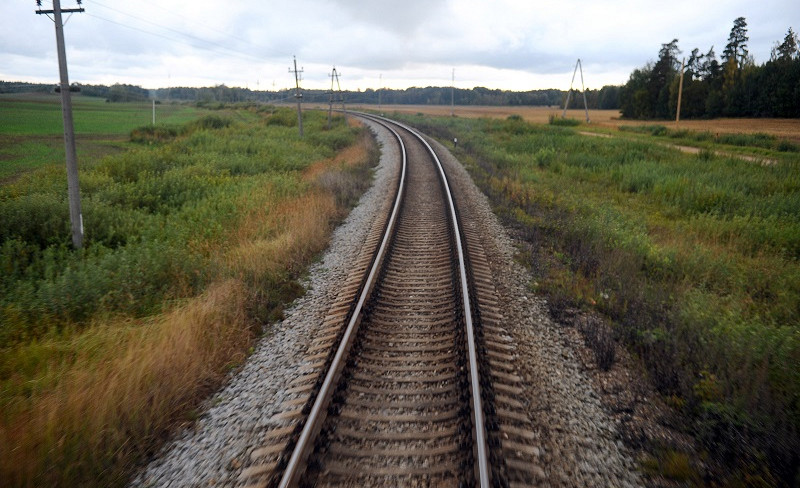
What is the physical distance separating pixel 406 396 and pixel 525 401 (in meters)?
1.26

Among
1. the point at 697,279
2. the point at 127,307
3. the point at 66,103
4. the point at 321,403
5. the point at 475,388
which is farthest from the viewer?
the point at 66,103

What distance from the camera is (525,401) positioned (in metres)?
4.52

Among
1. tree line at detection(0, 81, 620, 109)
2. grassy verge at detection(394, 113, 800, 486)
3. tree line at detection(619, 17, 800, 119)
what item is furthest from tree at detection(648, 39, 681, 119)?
grassy verge at detection(394, 113, 800, 486)

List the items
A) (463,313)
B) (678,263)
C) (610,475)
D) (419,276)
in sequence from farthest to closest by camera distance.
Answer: (678,263) → (419,276) → (463,313) → (610,475)

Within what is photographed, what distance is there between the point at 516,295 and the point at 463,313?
5.07 feet

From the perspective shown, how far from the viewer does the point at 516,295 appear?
720cm

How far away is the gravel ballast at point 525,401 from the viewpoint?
370 cm

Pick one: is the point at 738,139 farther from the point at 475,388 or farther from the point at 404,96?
the point at 404,96

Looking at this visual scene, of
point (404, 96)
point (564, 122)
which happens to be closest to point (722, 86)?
point (564, 122)

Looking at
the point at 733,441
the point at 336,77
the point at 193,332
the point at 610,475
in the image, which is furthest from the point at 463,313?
the point at 336,77

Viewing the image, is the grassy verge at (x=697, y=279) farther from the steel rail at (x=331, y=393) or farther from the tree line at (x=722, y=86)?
the tree line at (x=722, y=86)

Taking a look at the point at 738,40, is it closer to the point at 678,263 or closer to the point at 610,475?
the point at 678,263

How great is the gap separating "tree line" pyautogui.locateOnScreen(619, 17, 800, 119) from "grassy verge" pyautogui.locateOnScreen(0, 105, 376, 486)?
206ft

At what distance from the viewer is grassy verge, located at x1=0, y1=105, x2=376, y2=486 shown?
391 centimetres
